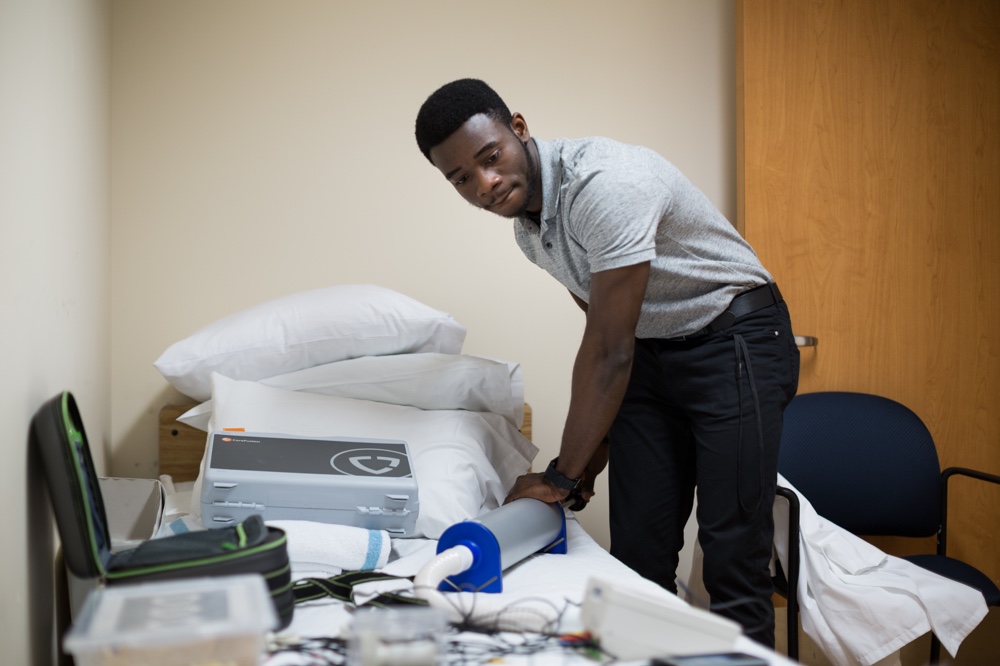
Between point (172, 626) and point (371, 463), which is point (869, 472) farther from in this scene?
point (172, 626)

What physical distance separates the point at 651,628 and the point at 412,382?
3.64ft

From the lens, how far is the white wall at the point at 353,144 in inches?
88.4

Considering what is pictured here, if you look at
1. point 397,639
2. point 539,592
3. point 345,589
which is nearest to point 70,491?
point 345,589

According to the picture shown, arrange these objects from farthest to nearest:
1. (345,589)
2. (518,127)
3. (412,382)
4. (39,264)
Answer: (412,382), (518,127), (39,264), (345,589)

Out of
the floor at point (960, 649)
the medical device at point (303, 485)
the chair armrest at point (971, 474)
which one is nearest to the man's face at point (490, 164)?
the medical device at point (303, 485)

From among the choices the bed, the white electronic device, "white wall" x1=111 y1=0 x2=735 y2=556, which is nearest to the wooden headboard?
the bed

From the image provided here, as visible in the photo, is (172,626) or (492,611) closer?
(172,626)

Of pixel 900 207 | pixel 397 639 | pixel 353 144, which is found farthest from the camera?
pixel 900 207

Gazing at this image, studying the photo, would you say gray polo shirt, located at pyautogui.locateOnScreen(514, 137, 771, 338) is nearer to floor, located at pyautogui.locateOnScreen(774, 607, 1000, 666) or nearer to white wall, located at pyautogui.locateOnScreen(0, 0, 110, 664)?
white wall, located at pyautogui.locateOnScreen(0, 0, 110, 664)

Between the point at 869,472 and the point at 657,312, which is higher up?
the point at 657,312

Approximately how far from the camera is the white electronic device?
85cm

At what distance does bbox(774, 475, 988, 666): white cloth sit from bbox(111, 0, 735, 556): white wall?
734 mm

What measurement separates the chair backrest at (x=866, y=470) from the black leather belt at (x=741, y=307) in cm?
74

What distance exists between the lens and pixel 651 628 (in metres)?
0.87
